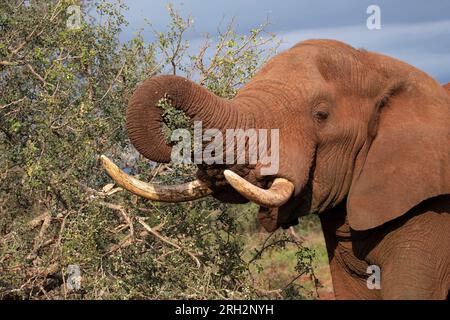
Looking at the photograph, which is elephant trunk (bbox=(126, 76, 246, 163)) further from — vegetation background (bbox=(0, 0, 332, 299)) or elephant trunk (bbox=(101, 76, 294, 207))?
vegetation background (bbox=(0, 0, 332, 299))

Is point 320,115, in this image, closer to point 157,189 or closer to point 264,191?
point 264,191

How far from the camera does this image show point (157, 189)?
5688 mm

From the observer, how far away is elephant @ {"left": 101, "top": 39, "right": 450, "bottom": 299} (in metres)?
5.56

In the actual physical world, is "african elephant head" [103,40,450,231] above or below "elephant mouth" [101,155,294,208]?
above

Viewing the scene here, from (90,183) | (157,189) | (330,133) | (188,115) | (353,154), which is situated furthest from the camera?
(90,183)

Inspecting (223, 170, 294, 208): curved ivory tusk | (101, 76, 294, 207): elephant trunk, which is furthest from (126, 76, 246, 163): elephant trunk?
(223, 170, 294, 208): curved ivory tusk

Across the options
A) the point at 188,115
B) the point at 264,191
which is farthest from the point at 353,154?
the point at 188,115

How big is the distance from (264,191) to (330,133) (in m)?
0.68

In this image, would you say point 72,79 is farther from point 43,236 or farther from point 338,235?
point 338,235

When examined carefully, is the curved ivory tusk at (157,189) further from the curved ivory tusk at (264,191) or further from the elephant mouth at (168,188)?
the curved ivory tusk at (264,191)

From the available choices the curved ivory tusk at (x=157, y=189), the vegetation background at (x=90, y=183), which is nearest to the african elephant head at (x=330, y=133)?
the curved ivory tusk at (x=157, y=189)

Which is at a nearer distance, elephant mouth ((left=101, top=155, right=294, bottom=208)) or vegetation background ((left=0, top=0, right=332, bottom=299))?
elephant mouth ((left=101, top=155, right=294, bottom=208))
